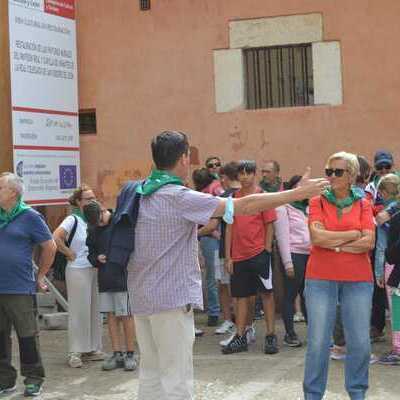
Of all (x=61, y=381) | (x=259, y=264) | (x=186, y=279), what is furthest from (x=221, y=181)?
(x=186, y=279)

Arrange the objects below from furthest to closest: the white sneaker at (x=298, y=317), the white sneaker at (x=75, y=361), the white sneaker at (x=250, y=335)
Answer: the white sneaker at (x=298, y=317), the white sneaker at (x=250, y=335), the white sneaker at (x=75, y=361)

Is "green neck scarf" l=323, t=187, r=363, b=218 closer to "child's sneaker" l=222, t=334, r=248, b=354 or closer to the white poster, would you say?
"child's sneaker" l=222, t=334, r=248, b=354

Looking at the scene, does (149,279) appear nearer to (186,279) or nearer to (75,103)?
(186,279)

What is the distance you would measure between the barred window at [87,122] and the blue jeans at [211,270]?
117 inches

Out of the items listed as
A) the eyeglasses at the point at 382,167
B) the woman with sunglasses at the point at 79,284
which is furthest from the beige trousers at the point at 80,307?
the eyeglasses at the point at 382,167

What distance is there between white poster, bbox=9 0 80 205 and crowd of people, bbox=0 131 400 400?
1.77 m

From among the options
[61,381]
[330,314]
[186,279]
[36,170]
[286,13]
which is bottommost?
[61,381]

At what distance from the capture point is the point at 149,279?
17.0 feet

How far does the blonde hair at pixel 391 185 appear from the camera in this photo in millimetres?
7926

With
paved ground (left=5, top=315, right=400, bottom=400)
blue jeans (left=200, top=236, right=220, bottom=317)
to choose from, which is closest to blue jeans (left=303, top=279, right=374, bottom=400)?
paved ground (left=5, top=315, right=400, bottom=400)

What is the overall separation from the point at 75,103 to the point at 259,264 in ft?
14.8

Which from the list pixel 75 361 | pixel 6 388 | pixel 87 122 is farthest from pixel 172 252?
pixel 87 122

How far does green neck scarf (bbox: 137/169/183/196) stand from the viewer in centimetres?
516

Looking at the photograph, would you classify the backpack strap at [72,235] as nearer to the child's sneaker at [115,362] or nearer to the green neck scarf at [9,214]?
the child's sneaker at [115,362]
